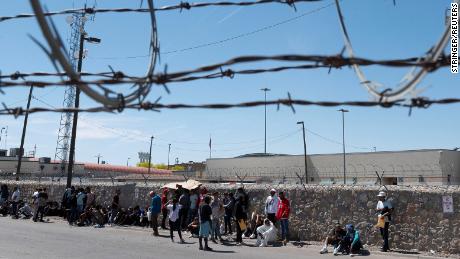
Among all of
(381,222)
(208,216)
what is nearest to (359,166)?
(381,222)

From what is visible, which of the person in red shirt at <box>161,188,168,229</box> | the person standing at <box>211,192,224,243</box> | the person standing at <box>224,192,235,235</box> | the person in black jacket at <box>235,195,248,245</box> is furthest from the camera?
the person in red shirt at <box>161,188,168,229</box>

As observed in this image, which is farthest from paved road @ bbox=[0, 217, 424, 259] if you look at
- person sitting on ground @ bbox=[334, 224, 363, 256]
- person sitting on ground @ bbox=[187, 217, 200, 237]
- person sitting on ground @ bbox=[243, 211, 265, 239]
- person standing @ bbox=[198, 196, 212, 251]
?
person sitting on ground @ bbox=[243, 211, 265, 239]

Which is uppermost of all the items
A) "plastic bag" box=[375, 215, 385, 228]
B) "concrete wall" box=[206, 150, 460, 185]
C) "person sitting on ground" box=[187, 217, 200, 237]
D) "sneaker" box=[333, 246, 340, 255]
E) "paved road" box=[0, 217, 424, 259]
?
"concrete wall" box=[206, 150, 460, 185]

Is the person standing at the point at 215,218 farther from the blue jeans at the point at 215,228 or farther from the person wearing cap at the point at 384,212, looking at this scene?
the person wearing cap at the point at 384,212

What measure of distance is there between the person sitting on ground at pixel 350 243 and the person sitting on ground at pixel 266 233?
2.26 metres

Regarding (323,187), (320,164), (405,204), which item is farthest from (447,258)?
(320,164)

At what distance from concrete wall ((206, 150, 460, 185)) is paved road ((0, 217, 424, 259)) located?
85.7 feet

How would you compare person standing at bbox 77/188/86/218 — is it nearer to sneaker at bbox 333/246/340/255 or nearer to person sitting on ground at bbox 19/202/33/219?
person sitting on ground at bbox 19/202/33/219

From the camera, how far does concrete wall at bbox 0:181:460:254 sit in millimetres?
13398

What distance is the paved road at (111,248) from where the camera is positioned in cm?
1195

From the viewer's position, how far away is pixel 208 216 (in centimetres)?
1359

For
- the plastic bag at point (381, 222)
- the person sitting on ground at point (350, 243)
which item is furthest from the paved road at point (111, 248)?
the plastic bag at point (381, 222)

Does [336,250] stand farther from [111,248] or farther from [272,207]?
[111,248]

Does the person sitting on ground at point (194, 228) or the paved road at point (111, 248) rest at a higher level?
the person sitting on ground at point (194, 228)
